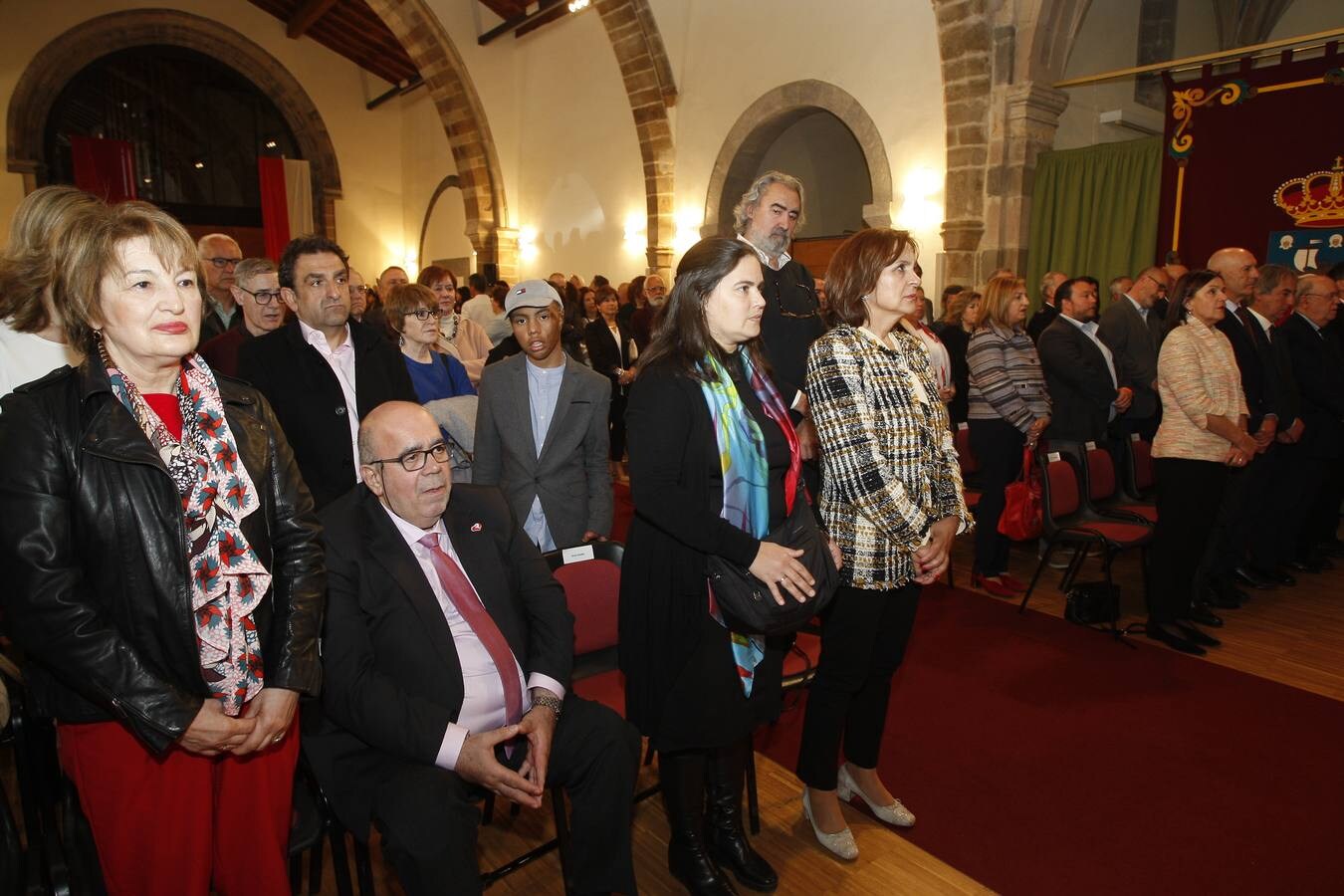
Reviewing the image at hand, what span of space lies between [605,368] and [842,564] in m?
5.13

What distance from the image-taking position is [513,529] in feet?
6.63

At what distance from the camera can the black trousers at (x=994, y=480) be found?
4.30 metres

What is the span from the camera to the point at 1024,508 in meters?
3.95

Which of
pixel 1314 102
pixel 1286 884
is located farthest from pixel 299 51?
pixel 1286 884

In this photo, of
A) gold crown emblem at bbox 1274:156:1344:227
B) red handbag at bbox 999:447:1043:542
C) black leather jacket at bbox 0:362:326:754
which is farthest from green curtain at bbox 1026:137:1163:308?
black leather jacket at bbox 0:362:326:754

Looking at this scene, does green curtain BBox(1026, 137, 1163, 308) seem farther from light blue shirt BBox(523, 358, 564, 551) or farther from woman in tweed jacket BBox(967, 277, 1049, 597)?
light blue shirt BBox(523, 358, 564, 551)

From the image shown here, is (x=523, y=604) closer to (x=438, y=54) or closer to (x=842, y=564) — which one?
(x=842, y=564)

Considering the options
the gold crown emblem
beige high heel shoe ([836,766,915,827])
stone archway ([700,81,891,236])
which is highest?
stone archway ([700,81,891,236])

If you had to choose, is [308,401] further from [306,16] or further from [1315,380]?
[306,16]

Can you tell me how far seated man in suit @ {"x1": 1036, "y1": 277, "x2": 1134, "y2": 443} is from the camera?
4477mm

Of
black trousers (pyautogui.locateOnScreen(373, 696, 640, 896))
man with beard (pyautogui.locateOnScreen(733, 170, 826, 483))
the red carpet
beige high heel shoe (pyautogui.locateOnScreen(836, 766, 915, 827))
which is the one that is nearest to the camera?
black trousers (pyautogui.locateOnScreen(373, 696, 640, 896))

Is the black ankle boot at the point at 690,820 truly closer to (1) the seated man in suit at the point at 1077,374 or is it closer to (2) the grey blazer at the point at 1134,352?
(1) the seated man in suit at the point at 1077,374

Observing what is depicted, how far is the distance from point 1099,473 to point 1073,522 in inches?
14.9

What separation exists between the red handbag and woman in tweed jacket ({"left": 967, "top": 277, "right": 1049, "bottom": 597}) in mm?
222
